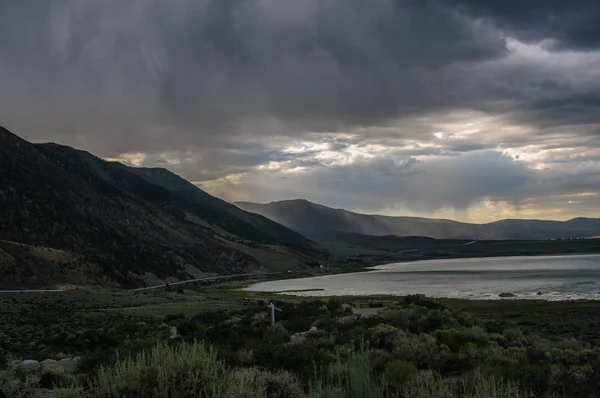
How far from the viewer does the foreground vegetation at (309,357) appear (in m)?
8.12

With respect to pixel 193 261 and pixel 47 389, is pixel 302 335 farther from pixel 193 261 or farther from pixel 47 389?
pixel 193 261

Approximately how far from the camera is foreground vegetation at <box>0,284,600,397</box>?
8.12 metres

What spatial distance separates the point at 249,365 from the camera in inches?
514

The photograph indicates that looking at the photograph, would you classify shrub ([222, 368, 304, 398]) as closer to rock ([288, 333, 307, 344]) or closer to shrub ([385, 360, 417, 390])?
shrub ([385, 360, 417, 390])

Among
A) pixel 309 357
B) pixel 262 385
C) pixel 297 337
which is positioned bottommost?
pixel 297 337

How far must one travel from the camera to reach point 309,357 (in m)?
12.9

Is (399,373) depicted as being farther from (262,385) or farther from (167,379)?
(167,379)

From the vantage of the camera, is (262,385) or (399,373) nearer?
Answer: (262,385)

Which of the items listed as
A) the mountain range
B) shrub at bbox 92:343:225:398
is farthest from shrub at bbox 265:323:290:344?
the mountain range

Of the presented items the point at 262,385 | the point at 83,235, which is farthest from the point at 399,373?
the point at 83,235

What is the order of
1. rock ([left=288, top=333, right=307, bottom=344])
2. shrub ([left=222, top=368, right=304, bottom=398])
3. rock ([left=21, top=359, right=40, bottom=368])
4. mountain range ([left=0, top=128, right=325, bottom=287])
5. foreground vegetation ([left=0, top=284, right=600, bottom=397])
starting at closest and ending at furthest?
shrub ([left=222, top=368, right=304, bottom=398]) < foreground vegetation ([left=0, top=284, right=600, bottom=397]) < rock ([left=21, top=359, right=40, bottom=368]) < rock ([left=288, top=333, right=307, bottom=344]) < mountain range ([left=0, top=128, right=325, bottom=287])

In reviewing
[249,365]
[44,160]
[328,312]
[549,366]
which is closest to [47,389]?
[249,365]

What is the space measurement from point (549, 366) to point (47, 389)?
1106 centimetres

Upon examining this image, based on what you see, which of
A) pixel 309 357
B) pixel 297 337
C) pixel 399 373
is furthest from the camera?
pixel 297 337
